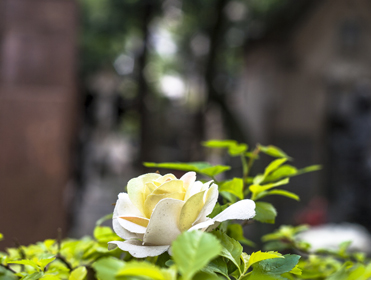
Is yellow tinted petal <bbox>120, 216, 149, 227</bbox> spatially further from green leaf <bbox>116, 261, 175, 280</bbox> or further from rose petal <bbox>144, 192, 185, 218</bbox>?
green leaf <bbox>116, 261, 175, 280</bbox>

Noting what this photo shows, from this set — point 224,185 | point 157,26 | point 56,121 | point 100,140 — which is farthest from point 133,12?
point 224,185

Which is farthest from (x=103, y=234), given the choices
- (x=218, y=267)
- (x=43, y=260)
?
(x=218, y=267)

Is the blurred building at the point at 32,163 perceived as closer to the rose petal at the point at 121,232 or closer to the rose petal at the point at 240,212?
the rose petal at the point at 121,232

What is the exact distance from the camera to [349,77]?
817cm

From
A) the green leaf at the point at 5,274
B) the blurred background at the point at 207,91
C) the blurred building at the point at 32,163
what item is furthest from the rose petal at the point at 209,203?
the blurred building at the point at 32,163

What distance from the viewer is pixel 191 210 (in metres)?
0.59

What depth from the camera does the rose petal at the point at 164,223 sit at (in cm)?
57

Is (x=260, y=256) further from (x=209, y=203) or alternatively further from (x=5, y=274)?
(x=5, y=274)

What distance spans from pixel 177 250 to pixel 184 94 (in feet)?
67.5

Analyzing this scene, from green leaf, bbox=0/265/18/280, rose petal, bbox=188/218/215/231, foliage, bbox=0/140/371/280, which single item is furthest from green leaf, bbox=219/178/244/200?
green leaf, bbox=0/265/18/280

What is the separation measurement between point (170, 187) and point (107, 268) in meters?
0.21

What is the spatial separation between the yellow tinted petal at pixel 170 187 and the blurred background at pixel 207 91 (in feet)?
9.88

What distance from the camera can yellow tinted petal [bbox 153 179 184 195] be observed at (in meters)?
0.61

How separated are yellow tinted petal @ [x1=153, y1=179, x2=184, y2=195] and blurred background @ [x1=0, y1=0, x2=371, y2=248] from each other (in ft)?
9.88
